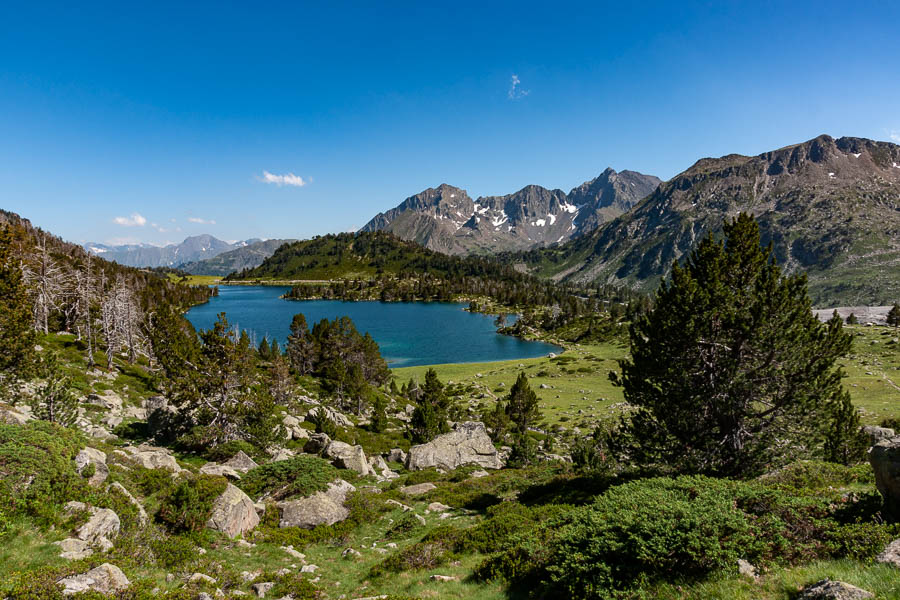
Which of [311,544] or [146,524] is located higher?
[146,524]

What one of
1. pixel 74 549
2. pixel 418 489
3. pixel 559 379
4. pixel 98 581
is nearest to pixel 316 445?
pixel 418 489

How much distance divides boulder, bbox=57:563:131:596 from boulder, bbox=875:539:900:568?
58.7 feet

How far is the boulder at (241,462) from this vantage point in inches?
1045

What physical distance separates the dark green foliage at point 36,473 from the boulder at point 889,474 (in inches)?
993

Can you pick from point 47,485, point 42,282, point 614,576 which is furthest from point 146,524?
point 42,282

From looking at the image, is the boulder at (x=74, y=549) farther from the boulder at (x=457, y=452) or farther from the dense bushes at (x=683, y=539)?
the boulder at (x=457, y=452)

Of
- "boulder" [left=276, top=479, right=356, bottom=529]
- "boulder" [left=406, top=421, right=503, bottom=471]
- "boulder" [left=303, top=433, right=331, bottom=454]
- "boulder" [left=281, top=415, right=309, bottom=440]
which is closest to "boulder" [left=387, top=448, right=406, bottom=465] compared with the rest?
"boulder" [left=406, top=421, right=503, bottom=471]

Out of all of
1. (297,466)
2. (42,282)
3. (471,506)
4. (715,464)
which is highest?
(42,282)

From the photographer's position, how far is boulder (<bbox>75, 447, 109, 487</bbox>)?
601 inches

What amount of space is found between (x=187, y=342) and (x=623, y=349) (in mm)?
125431

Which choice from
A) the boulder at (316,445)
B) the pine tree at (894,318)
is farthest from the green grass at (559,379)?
the pine tree at (894,318)

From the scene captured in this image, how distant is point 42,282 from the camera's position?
160 ft

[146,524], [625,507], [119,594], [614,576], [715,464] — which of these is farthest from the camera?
[715,464]

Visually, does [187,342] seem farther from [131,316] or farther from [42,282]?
[131,316]
